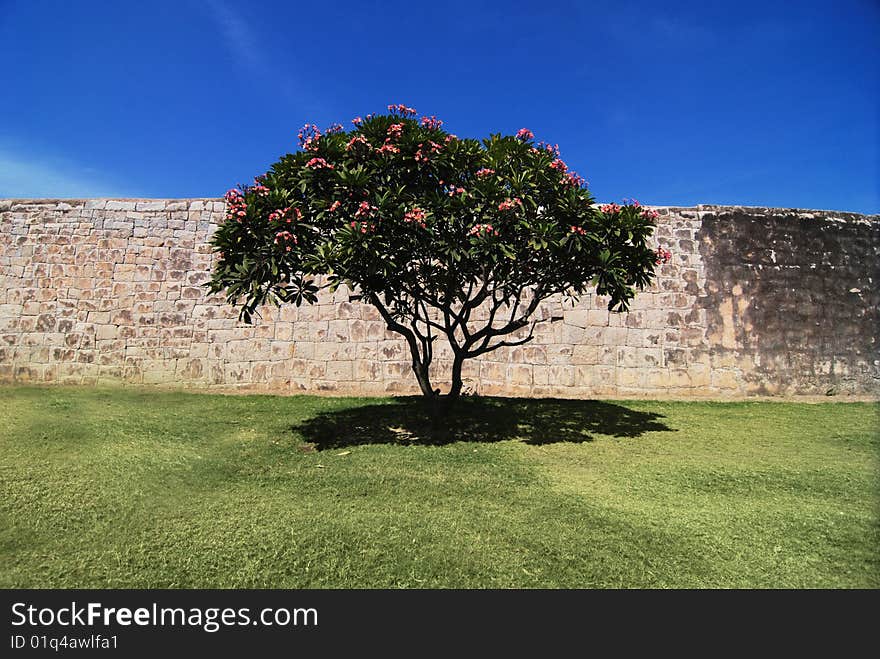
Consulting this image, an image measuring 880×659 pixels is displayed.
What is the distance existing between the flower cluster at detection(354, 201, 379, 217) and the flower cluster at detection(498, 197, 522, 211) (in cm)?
111

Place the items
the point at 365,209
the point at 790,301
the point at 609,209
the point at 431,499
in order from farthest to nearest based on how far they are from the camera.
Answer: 1. the point at 790,301
2. the point at 609,209
3. the point at 365,209
4. the point at 431,499

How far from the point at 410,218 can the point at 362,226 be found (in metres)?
0.42

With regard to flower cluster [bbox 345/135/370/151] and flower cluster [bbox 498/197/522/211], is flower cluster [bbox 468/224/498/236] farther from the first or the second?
flower cluster [bbox 345/135/370/151]

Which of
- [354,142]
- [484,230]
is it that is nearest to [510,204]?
[484,230]

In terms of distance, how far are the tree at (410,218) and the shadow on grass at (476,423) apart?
5.05 feet

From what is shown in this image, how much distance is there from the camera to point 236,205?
5543 millimetres

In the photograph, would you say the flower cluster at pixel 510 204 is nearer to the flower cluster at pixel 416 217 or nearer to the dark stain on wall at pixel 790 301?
the flower cluster at pixel 416 217

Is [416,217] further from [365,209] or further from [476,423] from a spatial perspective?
[476,423]

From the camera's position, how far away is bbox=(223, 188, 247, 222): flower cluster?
5496 mm

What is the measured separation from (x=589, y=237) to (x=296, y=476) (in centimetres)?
333

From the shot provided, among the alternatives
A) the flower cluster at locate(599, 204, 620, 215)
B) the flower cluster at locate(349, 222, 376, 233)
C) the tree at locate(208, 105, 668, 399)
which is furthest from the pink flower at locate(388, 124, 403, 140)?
the flower cluster at locate(599, 204, 620, 215)

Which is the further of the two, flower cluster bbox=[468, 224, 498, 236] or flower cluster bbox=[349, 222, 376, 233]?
flower cluster bbox=[468, 224, 498, 236]

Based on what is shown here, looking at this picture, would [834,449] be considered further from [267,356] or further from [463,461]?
[267,356]

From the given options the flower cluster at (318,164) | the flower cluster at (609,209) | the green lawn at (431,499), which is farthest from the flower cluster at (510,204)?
the green lawn at (431,499)
